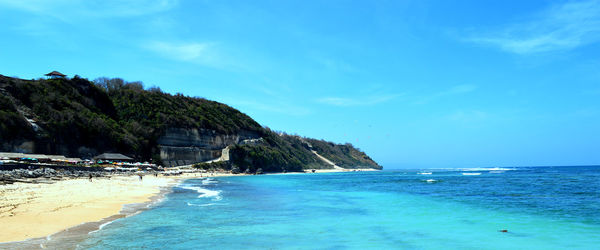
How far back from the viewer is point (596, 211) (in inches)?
679

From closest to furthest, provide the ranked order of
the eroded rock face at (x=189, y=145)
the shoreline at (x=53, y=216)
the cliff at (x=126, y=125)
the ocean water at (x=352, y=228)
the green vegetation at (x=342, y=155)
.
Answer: the shoreline at (x=53, y=216), the ocean water at (x=352, y=228), the cliff at (x=126, y=125), the eroded rock face at (x=189, y=145), the green vegetation at (x=342, y=155)

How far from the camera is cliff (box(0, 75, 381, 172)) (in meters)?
50.8

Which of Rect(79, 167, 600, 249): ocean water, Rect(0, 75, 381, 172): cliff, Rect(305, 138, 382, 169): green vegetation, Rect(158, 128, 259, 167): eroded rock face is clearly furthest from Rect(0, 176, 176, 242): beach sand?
Rect(305, 138, 382, 169): green vegetation

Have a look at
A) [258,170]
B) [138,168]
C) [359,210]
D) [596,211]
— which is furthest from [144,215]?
[258,170]

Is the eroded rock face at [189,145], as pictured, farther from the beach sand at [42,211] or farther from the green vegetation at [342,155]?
the green vegetation at [342,155]

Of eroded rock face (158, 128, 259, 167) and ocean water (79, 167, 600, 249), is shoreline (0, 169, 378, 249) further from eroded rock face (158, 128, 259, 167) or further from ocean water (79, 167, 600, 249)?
eroded rock face (158, 128, 259, 167)

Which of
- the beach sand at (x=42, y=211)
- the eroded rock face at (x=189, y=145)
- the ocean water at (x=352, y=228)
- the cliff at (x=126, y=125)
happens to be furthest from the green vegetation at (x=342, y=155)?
the beach sand at (x=42, y=211)

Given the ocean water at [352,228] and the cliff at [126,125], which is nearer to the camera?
the ocean water at [352,228]

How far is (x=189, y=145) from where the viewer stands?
79.8 m

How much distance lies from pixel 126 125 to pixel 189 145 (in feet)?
43.2

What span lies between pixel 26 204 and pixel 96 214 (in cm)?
305

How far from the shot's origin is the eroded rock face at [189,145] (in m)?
73.6

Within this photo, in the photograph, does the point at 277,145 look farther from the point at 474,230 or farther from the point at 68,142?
the point at 474,230

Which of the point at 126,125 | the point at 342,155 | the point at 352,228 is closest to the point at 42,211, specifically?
the point at 352,228
